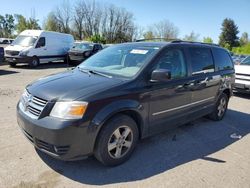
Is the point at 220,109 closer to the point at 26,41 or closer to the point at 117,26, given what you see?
the point at 26,41

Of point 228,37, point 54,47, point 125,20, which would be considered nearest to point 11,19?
point 125,20

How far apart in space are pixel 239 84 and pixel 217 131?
4.07m

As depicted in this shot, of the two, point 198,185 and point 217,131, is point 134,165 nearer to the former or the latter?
point 198,185

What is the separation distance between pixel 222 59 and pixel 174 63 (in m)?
2.16

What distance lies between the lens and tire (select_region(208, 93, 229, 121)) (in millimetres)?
5927

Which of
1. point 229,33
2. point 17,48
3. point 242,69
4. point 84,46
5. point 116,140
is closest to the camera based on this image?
point 116,140

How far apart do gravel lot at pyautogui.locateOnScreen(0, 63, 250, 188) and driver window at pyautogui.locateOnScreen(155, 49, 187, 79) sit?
125cm

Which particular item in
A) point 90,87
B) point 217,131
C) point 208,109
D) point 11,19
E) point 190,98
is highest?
point 11,19

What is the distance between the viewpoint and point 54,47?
18.2 meters

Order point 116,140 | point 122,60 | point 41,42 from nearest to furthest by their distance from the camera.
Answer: point 116,140
point 122,60
point 41,42

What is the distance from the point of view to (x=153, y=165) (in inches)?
147

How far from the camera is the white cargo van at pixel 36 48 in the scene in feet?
50.6

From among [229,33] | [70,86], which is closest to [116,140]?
[70,86]

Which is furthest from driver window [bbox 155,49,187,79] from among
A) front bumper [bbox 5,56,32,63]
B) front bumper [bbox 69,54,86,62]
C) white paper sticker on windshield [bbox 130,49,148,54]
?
front bumper [bbox 69,54,86,62]
